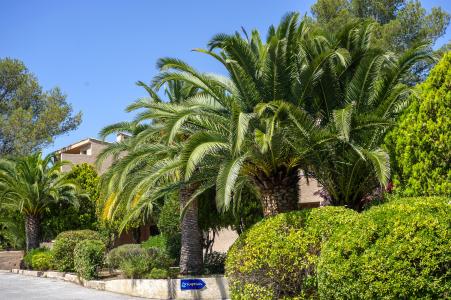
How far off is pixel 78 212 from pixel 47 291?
1152 cm

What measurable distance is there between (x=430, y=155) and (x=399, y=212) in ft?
7.52

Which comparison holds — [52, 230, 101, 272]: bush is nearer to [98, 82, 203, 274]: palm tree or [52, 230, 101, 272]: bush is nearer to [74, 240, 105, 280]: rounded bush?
[74, 240, 105, 280]: rounded bush

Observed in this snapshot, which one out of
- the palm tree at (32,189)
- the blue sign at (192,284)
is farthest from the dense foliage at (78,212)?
the blue sign at (192,284)

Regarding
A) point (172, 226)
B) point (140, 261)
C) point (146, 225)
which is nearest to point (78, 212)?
point (146, 225)

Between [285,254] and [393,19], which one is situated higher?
[393,19]

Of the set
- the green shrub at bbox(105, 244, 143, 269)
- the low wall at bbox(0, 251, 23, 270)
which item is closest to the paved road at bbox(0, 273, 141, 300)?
the green shrub at bbox(105, 244, 143, 269)

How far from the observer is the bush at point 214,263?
1691 centimetres

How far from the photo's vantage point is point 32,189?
2612 cm

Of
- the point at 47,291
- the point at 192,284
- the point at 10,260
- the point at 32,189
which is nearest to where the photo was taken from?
the point at 192,284

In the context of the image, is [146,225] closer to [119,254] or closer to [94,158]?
[94,158]

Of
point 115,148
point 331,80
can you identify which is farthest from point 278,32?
point 115,148

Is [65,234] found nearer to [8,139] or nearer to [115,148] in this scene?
[115,148]

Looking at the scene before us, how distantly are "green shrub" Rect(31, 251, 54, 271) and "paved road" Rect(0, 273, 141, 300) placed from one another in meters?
1.69

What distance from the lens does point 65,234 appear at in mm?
21953
